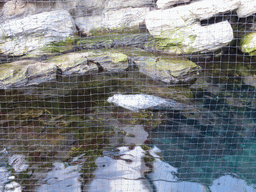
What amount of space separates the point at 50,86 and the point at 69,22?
1838 mm

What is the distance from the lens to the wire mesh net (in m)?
2.14

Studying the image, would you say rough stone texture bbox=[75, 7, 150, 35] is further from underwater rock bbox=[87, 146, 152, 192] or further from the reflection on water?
underwater rock bbox=[87, 146, 152, 192]

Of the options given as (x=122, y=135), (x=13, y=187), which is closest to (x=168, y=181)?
(x=122, y=135)

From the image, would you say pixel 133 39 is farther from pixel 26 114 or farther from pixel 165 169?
pixel 165 169

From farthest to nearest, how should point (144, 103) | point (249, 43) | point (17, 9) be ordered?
point (17, 9)
point (249, 43)
point (144, 103)

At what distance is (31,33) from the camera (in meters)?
4.71

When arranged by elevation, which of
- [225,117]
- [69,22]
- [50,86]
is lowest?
[225,117]

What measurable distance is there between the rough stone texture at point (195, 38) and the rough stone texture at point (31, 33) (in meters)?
2.03

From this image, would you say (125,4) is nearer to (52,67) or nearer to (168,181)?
Answer: (52,67)

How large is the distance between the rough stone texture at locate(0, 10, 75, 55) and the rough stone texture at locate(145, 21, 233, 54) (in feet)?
6.65

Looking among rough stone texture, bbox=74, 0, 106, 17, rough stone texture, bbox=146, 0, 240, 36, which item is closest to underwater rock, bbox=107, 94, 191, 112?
rough stone texture, bbox=146, 0, 240, 36

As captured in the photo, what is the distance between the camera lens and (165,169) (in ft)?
7.15

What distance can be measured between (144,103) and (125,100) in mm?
283

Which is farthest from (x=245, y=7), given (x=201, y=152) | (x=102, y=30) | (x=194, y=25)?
(x=201, y=152)
